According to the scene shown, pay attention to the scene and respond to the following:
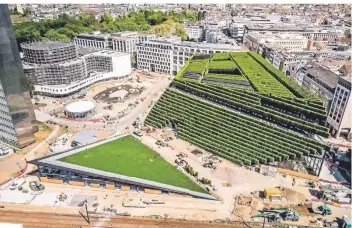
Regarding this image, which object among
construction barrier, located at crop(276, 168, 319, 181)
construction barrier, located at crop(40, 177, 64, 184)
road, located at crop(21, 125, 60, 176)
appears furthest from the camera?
road, located at crop(21, 125, 60, 176)

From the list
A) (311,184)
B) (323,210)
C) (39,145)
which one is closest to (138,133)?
Answer: (39,145)

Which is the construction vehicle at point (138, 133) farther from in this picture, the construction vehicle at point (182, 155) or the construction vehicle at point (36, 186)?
the construction vehicle at point (36, 186)

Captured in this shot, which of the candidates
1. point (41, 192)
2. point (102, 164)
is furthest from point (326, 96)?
point (41, 192)

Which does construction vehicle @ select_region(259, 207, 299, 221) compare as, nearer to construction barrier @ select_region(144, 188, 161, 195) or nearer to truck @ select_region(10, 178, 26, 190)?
construction barrier @ select_region(144, 188, 161, 195)

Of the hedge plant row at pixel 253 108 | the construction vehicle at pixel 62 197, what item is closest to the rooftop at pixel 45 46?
the hedge plant row at pixel 253 108

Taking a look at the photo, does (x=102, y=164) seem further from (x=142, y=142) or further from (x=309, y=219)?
(x=309, y=219)

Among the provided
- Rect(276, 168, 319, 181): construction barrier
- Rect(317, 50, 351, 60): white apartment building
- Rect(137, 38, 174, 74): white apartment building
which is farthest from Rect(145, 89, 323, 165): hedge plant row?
Rect(317, 50, 351, 60): white apartment building

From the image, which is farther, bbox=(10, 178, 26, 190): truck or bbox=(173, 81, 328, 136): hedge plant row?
bbox=(173, 81, 328, 136): hedge plant row
